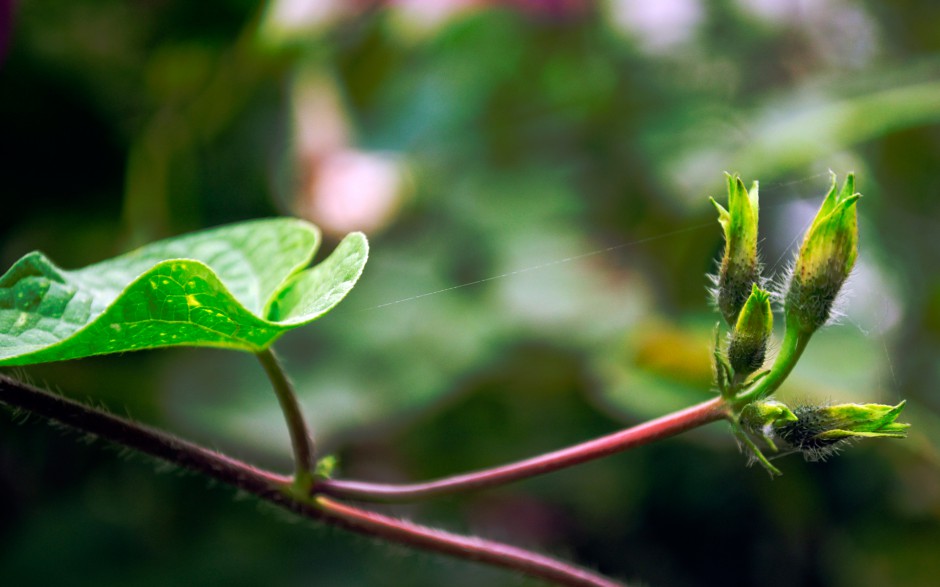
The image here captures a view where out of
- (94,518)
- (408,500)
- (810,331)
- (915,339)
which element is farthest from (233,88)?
(915,339)

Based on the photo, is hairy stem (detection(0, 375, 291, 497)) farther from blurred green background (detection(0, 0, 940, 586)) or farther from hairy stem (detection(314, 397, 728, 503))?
blurred green background (detection(0, 0, 940, 586))

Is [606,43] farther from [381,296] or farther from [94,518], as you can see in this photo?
[94,518]

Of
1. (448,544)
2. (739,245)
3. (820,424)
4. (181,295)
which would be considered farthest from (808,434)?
(181,295)

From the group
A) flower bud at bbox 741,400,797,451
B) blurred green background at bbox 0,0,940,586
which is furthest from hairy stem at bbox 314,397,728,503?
blurred green background at bbox 0,0,940,586

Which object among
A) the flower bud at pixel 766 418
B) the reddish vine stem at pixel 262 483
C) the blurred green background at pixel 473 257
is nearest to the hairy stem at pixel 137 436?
the reddish vine stem at pixel 262 483

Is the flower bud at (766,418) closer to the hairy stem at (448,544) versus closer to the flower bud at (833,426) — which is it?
the flower bud at (833,426)
